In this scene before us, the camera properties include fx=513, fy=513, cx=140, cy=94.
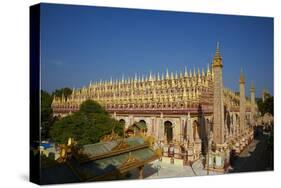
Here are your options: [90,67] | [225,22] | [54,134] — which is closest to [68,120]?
[54,134]

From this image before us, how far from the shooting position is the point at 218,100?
10766mm

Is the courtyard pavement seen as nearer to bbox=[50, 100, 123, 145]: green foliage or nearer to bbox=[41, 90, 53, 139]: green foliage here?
bbox=[50, 100, 123, 145]: green foliage

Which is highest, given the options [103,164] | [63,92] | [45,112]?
[63,92]

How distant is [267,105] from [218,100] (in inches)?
55.5

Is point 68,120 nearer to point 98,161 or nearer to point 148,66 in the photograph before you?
point 98,161

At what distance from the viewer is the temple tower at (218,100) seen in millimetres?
10730

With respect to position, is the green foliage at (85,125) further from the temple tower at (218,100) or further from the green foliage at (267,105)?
the green foliage at (267,105)

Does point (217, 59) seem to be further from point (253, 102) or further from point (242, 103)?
point (253, 102)

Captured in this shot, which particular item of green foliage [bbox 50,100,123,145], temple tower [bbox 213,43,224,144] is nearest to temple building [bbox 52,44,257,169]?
temple tower [bbox 213,43,224,144]

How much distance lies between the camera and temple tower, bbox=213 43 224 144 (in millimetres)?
10730

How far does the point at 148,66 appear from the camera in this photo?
10.1 meters

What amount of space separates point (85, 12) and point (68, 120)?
1.98 meters

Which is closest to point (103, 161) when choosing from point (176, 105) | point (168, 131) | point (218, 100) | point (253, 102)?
point (168, 131)

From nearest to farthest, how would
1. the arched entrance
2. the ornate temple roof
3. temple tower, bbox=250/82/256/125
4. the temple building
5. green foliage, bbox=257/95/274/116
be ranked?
the ornate temple roof
the temple building
the arched entrance
temple tower, bbox=250/82/256/125
green foliage, bbox=257/95/274/116
